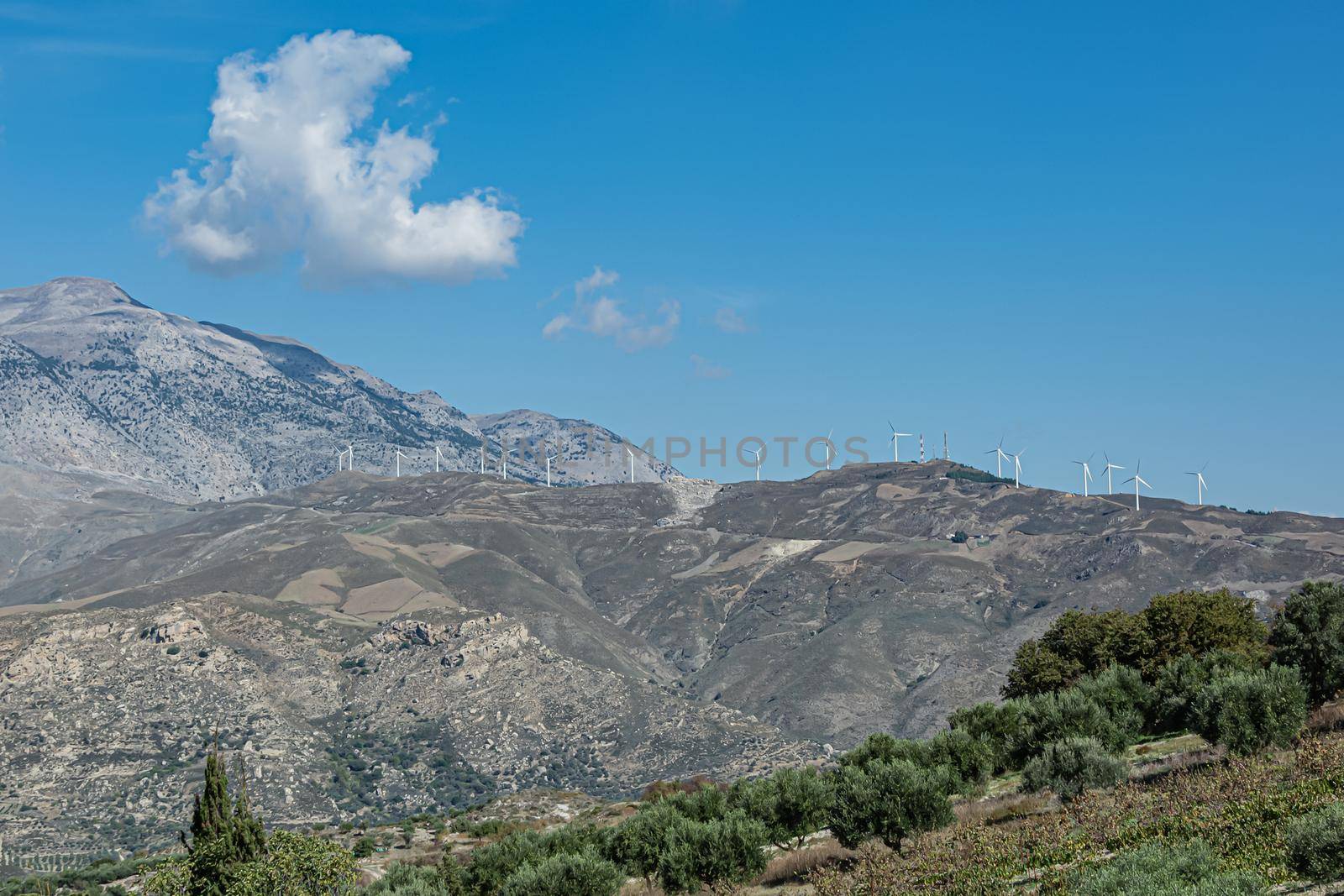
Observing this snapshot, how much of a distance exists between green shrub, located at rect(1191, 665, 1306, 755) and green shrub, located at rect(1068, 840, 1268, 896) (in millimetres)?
13656

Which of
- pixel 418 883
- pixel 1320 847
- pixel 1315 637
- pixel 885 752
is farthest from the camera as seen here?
pixel 1315 637

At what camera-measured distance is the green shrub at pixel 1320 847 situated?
2092 centimetres

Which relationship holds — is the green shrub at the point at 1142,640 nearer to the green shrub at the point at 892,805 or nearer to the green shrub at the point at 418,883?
the green shrub at the point at 892,805

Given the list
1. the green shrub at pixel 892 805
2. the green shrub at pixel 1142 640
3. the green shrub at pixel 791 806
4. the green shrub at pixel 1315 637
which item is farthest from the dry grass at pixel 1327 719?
the green shrub at pixel 1142 640

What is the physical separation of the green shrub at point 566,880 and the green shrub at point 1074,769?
44.5 ft

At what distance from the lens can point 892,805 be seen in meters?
35.0

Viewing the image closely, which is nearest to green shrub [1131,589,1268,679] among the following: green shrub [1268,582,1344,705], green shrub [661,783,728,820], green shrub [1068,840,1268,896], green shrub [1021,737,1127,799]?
green shrub [1268,582,1344,705]

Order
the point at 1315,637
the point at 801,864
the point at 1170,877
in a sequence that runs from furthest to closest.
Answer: the point at 1315,637 → the point at 801,864 → the point at 1170,877

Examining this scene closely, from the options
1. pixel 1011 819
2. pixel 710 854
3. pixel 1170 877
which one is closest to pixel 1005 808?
pixel 1011 819

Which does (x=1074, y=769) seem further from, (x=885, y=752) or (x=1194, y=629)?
(x=1194, y=629)

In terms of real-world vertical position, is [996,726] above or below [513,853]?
above

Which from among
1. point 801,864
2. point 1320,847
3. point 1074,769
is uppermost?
point 1320,847

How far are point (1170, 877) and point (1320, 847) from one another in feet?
10.7

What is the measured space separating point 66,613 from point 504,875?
173734mm
